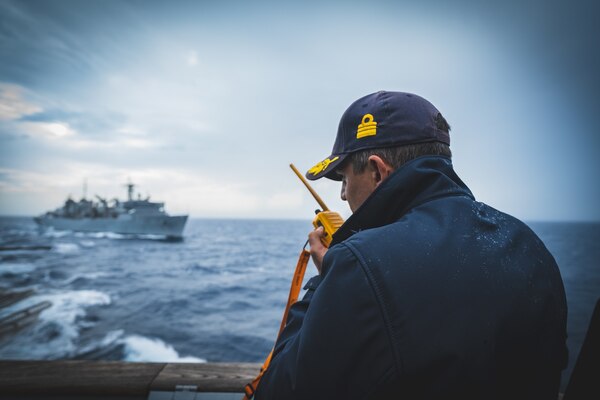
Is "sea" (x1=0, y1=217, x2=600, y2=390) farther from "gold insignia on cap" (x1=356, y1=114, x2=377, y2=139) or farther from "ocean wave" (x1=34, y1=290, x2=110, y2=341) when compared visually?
"gold insignia on cap" (x1=356, y1=114, x2=377, y2=139)

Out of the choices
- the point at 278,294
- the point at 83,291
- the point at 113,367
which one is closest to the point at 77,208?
the point at 83,291

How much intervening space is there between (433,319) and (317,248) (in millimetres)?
951

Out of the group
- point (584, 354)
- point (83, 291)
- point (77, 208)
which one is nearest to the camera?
point (584, 354)

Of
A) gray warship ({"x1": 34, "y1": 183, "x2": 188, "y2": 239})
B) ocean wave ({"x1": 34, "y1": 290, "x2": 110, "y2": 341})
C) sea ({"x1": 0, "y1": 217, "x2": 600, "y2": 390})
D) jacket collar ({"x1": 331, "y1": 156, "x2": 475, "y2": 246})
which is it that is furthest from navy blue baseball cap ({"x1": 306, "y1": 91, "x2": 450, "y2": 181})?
gray warship ({"x1": 34, "y1": 183, "x2": 188, "y2": 239})

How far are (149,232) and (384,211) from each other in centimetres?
6049

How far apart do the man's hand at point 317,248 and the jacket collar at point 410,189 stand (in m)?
0.56

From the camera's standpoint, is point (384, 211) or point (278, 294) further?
point (278, 294)

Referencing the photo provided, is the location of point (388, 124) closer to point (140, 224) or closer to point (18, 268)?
point (18, 268)

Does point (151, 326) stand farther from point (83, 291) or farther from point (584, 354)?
point (584, 354)

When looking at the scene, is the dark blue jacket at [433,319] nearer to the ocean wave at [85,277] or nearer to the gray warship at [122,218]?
the ocean wave at [85,277]

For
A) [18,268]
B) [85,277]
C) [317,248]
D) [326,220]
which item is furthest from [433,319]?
[18,268]

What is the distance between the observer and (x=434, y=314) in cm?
76

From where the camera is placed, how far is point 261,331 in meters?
12.0

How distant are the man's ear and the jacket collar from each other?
169 millimetres
